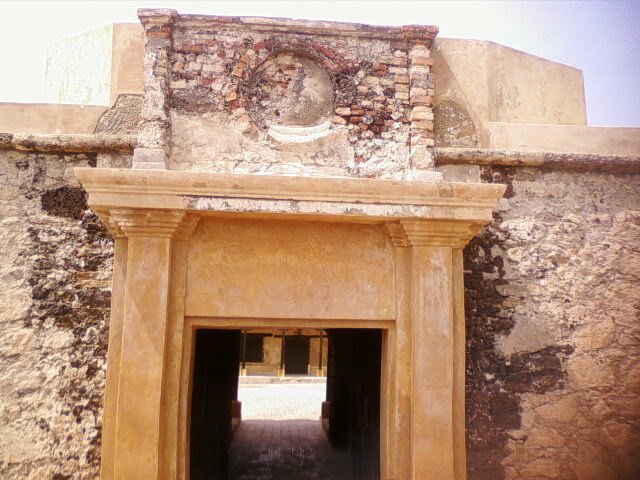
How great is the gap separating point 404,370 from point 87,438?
7.21 ft

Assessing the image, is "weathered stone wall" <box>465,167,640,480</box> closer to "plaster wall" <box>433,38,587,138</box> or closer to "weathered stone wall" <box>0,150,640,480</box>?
"weathered stone wall" <box>0,150,640,480</box>

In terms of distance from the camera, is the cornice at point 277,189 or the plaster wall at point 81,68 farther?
the plaster wall at point 81,68

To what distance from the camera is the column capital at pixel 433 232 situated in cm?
326

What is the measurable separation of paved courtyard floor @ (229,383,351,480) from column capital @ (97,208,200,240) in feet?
12.9

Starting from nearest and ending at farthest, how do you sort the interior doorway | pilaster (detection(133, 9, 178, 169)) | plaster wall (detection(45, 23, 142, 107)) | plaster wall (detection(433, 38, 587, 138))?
pilaster (detection(133, 9, 178, 169))
plaster wall (detection(45, 23, 142, 107))
plaster wall (detection(433, 38, 587, 138))
the interior doorway

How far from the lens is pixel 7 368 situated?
3.31m

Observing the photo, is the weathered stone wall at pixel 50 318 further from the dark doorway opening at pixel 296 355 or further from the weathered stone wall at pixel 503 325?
the dark doorway opening at pixel 296 355

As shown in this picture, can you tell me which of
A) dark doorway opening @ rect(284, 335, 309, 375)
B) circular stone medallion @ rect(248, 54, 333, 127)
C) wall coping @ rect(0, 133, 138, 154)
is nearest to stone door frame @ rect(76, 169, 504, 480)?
wall coping @ rect(0, 133, 138, 154)

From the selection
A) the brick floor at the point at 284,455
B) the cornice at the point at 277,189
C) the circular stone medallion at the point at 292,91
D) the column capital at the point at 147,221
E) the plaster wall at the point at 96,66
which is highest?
the plaster wall at the point at 96,66

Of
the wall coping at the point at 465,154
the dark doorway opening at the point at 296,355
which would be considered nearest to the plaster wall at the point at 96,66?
the wall coping at the point at 465,154

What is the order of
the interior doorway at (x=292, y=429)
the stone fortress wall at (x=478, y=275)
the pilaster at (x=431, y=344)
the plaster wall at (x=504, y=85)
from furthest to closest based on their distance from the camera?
1. the interior doorway at (x=292, y=429)
2. the plaster wall at (x=504, y=85)
3. the stone fortress wall at (x=478, y=275)
4. the pilaster at (x=431, y=344)

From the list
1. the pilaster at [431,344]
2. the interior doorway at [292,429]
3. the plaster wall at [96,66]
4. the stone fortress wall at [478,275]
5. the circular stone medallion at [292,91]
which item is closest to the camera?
the pilaster at [431,344]

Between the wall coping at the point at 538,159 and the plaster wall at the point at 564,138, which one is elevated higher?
the plaster wall at the point at 564,138

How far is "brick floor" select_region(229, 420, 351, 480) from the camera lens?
241 inches
